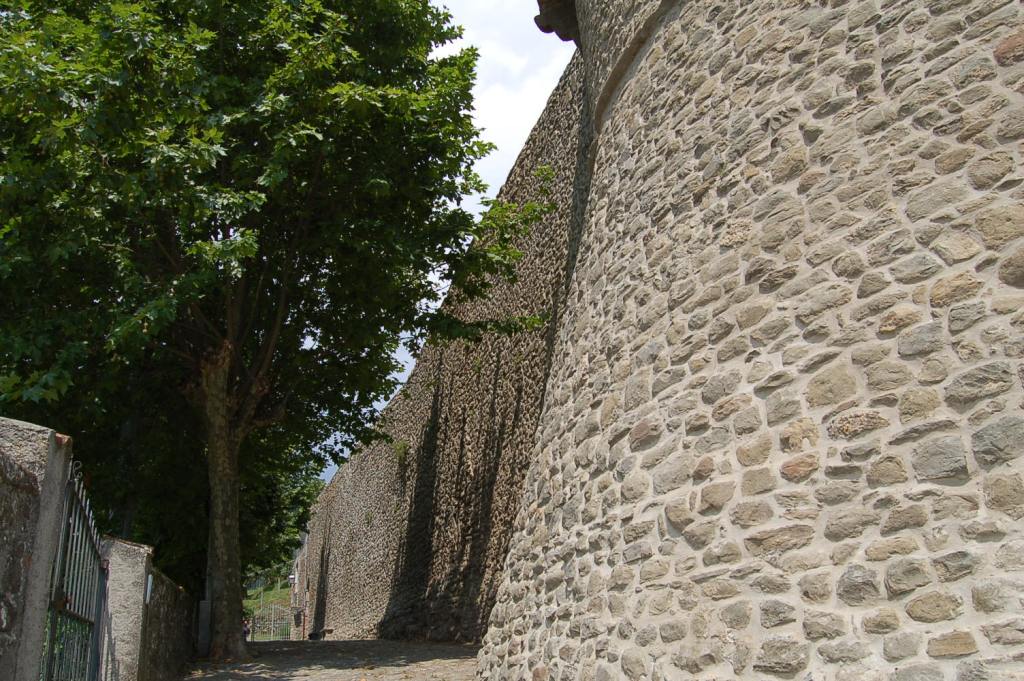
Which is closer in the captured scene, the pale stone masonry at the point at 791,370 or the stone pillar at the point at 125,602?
the pale stone masonry at the point at 791,370

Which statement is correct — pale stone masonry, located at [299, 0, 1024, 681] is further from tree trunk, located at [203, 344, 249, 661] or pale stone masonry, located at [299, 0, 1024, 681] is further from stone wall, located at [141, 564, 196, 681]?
tree trunk, located at [203, 344, 249, 661]

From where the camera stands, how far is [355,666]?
8984mm

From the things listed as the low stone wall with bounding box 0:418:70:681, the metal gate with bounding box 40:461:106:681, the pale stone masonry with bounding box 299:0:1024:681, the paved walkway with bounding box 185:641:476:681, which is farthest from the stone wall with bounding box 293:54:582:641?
the low stone wall with bounding box 0:418:70:681

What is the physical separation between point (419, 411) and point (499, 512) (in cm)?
732

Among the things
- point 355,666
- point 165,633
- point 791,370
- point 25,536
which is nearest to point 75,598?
point 25,536

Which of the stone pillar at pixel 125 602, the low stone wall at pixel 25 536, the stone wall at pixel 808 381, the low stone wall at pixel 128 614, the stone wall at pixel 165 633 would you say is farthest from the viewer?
the stone wall at pixel 165 633

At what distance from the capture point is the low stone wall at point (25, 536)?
235 cm

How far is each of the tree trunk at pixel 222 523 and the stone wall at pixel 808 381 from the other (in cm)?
486

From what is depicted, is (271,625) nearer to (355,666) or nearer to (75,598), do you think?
(355,666)

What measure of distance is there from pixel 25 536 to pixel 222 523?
7.49 metres

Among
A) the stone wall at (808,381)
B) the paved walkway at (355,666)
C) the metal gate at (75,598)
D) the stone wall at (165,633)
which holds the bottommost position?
the paved walkway at (355,666)

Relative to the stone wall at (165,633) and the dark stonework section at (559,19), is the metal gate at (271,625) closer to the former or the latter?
the stone wall at (165,633)

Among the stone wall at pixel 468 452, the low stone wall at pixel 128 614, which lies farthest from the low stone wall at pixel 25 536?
the stone wall at pixel 468 452

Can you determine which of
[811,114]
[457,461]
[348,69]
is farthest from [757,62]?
[457,461]
